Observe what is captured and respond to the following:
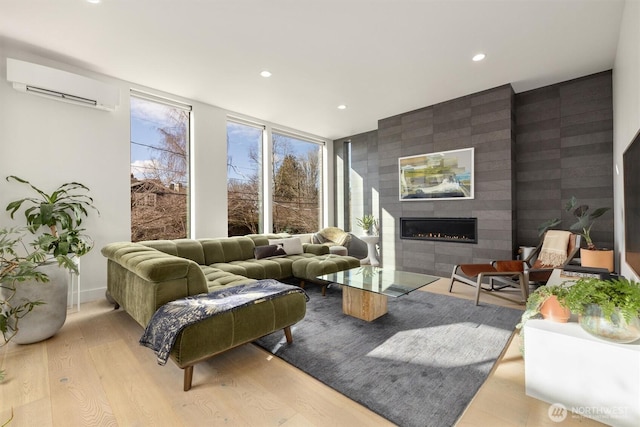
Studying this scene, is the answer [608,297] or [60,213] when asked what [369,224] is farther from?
[60,213]

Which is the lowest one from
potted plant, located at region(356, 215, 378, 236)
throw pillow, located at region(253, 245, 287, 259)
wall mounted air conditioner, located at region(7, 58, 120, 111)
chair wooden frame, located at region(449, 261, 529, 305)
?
chair wooden frame, located at region(449, 261, 529, 305)

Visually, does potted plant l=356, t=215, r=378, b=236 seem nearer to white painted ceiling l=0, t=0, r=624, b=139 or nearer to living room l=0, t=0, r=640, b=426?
living room l=0, t=0, r=640, b=426

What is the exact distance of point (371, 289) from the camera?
2.68 m

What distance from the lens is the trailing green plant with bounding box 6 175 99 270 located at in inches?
108

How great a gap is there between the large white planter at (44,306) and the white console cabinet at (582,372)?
3.49m

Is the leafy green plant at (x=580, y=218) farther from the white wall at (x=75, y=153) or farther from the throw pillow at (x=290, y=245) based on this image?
the white wall at (x=75, y=153)

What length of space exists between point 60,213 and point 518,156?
6.03 m

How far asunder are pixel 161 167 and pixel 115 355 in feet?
9.05

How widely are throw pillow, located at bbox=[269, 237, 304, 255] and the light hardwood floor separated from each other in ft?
7.02

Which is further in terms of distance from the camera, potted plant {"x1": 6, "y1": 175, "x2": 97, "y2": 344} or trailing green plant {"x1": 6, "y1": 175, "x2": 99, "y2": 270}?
trailing green plant {"x1": 6, "y1": 175, "x2": 99, "y2": 270}

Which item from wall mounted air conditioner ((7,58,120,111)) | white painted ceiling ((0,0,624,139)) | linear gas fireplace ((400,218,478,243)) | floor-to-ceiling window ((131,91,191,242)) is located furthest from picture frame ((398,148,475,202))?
wall mounted air conditioner ((7,58,120,111))

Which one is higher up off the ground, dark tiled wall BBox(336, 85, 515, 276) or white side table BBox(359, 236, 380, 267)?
dark tiled wall BBox(336, 85, 515, 276)

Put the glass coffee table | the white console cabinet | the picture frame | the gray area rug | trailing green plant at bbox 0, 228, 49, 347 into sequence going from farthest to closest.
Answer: the picture frame → the glass coffee table → trailing green plant at bbox 0, 228, 49, 347 → the gray area rug → the white console cabinet

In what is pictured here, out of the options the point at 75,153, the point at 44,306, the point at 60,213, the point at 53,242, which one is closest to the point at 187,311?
the point at 44,306
